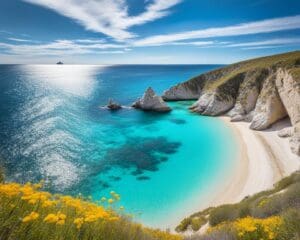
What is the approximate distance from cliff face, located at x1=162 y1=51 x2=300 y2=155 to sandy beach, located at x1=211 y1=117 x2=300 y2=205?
5.79 feet

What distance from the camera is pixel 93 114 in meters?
48.9

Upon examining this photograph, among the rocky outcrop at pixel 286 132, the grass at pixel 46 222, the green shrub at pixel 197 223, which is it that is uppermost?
the grass at pixel 46 222

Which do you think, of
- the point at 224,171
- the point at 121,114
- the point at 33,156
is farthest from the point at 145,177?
the point at 121,114

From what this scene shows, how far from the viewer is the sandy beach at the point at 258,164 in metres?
18.8

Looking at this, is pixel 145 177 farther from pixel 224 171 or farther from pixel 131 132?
pixel 131 132

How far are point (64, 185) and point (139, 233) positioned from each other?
57.7 ft

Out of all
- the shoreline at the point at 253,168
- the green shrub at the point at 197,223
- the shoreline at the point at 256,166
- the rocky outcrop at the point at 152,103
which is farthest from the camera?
the rocky outcrop at the point at 152,103

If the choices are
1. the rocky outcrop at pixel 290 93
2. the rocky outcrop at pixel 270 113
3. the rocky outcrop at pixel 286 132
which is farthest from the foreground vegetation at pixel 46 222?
the rocky outcrop at pixel 270 113

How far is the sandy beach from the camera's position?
739 inches

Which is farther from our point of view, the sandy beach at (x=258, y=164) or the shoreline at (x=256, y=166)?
the sandy beach at (x=258, y=164)

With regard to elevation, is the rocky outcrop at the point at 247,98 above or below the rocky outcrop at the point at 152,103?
above

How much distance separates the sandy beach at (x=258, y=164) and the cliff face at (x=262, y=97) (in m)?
1.76

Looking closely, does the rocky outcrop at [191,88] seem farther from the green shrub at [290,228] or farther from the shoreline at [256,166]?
the green shrub at [290,228]

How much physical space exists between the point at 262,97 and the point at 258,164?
1948cm
